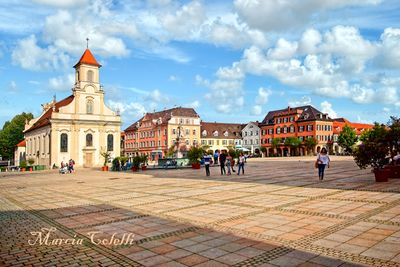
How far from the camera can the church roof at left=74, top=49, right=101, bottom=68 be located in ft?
193

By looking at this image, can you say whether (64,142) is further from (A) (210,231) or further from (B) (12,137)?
(A) (210,231)

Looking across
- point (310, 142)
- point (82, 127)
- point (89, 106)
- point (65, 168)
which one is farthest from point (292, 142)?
point (65, 168)

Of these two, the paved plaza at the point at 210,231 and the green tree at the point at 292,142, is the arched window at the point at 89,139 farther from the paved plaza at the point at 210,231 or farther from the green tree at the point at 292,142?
the paved plaza at the point at 210,231

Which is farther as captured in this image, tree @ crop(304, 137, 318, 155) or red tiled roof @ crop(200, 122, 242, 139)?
red tiled roof @ crop(200, 122, 242, 139)

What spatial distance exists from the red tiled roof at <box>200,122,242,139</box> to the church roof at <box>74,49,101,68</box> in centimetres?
3880

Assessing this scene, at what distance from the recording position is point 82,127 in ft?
188

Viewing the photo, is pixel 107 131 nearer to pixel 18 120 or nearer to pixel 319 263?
pixel 18 120

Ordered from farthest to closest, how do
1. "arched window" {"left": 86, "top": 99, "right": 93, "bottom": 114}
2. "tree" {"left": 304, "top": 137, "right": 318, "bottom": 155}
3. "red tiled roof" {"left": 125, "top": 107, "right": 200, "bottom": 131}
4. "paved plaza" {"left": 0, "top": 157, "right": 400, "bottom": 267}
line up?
"red tiled roof" {"left": 125, "top": 107, "right": 200, "bottom": 131}
"tree" {"left": 304, "top": 137, "right": 318, "bottom": 155}
"arched window" {"left": 86, "top": 99, "right": 93, "bottom": 114}
"paved plaza" {"left": 0, "top": 157, "right": 400, "bottom": 267}

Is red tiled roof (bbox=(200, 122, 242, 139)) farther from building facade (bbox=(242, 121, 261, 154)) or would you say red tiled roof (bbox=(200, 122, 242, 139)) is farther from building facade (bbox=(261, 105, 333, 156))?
building facade (bbox=(261, 105, 333, 156))

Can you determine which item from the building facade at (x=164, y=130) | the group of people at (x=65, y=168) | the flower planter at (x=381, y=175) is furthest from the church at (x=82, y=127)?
the flower planter at (x=381, y=175)

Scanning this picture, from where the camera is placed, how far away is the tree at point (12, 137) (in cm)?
8600

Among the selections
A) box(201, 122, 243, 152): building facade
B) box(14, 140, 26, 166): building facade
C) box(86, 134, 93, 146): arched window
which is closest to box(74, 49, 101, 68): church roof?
box(86, 134, 93, 146): arched window

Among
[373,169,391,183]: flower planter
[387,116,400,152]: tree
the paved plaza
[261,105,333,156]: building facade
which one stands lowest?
the paved plaza

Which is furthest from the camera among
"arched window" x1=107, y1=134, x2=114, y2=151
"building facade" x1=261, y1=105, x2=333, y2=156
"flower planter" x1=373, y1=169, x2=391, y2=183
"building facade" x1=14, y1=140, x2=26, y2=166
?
"building facade" x1=261, y1=105, x2=333, y2=156
